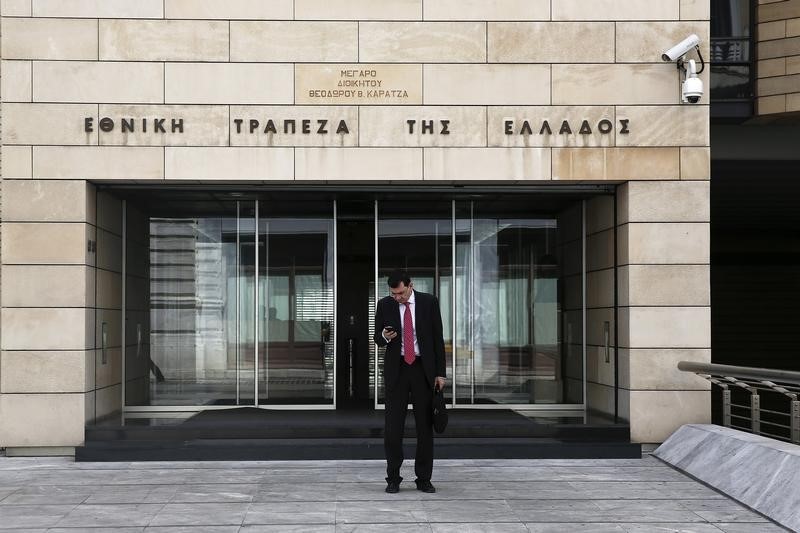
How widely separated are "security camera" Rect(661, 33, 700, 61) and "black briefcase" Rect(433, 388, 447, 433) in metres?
5.26

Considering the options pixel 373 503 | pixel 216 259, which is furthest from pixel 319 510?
pixel 216 259

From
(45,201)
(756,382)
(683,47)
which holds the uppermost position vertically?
(683,47)

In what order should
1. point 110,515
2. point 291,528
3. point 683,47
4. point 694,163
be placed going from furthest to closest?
1. point 694,163
2. point 683,47
3. point 110,515
4. point 291,528

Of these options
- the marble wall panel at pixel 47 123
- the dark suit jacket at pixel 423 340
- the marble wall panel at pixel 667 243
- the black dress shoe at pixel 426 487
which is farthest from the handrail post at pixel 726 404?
the marble wall panel at pixel 47 123

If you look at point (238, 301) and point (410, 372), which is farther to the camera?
point (238, 301)

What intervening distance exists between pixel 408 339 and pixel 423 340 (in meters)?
Answer: 0.14

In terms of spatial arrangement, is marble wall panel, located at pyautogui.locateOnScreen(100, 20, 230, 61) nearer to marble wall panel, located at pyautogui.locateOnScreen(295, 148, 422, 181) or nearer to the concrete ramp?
marble wall panel, located at pyautogui.locateOnScreen(295, 148, 422, 181)

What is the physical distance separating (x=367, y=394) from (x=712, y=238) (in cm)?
1261

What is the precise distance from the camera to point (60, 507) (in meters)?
8.04

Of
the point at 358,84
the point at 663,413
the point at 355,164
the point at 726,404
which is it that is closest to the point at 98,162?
the point at 355,164

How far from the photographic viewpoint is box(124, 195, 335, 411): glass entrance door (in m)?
12.9

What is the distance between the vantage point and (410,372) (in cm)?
855

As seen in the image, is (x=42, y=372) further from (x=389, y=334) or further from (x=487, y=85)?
(x=487, y=85)

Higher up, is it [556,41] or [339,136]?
[556,41]
